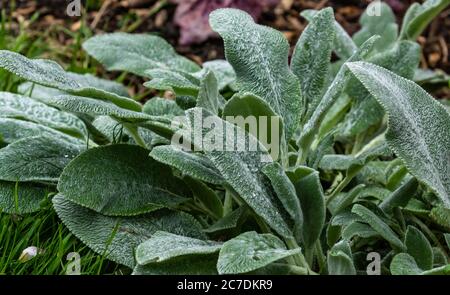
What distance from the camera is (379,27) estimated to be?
2533 millimetres

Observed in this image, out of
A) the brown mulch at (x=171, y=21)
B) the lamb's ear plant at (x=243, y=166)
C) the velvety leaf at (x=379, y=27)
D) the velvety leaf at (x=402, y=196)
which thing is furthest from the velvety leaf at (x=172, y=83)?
the brown mulch at (x=171, y=21)

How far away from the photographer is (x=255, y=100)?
153cm

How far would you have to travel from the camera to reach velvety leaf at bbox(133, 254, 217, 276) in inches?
58.2

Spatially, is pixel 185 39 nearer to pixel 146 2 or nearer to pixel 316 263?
pixel 146 2

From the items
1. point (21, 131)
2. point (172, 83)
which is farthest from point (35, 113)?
point (172, 83)

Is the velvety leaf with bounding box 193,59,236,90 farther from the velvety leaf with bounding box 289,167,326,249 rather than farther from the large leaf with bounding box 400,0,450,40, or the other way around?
the velvety leaf with bounding box 289,167,326,249

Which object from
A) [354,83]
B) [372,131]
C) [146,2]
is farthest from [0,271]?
[146,2]

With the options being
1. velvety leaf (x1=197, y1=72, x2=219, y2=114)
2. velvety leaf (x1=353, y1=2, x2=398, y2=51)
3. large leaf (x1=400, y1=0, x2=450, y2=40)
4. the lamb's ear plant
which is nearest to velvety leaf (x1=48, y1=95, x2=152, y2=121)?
the lamb's ear plant

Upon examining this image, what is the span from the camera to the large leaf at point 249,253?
1.34m

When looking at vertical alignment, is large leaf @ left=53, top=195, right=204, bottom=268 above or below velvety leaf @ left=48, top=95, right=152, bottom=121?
below

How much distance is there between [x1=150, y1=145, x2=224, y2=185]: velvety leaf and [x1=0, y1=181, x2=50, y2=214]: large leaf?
1.18ft

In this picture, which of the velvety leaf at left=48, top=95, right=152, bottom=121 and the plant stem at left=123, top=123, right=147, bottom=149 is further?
the plant stem at left=123, top=123, right=147, bottom=149

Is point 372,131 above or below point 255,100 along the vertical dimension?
below
